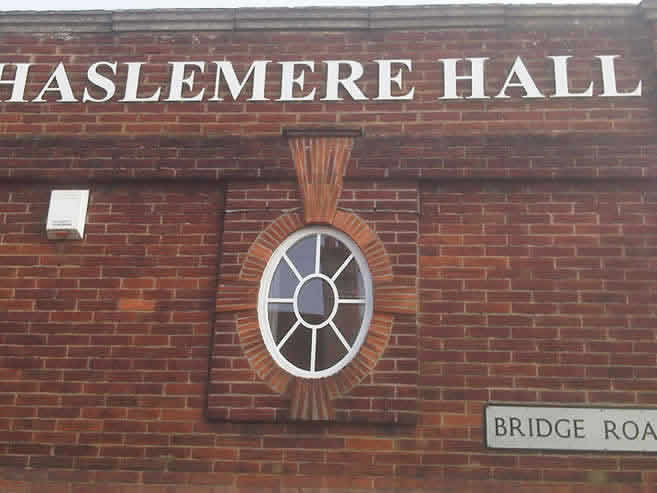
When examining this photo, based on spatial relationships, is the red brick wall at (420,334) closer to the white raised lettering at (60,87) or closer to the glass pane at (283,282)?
the glass pane at (283,282)

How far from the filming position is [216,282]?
6.54 m

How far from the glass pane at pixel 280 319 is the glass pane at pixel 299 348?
0.07 meters

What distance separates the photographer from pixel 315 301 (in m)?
6.43

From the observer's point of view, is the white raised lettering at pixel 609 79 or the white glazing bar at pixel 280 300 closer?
the white glazing bar at pixel 280 300

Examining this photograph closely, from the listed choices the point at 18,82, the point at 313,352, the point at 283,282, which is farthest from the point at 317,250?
the point at 18,82

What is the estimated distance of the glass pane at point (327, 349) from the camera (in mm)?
6277

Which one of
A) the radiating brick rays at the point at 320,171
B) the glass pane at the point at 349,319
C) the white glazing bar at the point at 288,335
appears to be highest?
the radiating brick rays at the point at 320,171

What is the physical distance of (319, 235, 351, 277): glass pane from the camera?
651 centimetres

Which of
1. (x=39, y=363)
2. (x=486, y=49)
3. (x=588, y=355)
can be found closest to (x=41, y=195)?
(x=39, y=363)

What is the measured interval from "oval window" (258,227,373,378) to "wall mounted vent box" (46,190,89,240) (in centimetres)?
158

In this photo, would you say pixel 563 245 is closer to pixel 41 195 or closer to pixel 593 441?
pixel 593 441

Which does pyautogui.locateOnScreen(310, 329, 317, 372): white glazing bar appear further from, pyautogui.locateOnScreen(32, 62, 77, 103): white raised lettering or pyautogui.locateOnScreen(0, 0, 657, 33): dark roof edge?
pyautogui.locateOnScreen(32, 62, 77, 103): white raised lettering

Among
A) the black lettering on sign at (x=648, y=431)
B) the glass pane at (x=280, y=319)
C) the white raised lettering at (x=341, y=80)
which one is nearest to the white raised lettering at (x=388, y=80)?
the white raised lettering at (x=341, y=80)

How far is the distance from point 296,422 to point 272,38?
326 centimetres
